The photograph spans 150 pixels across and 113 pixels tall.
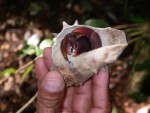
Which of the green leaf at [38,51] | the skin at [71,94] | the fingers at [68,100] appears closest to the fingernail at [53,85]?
the skin at [71,94]

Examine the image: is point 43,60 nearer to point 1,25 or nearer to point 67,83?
point 67,83

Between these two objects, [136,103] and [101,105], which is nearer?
[101,105]

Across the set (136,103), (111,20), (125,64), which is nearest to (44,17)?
(111,20)

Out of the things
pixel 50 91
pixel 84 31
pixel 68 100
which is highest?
pixel 84 31

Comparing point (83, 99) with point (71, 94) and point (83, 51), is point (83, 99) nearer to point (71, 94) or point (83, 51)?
point (71, 94)

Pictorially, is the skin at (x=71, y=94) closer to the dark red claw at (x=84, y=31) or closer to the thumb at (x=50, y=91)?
the thumb at (x=50, y=91)

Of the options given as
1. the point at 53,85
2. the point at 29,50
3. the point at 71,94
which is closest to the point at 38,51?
the point at 29,50

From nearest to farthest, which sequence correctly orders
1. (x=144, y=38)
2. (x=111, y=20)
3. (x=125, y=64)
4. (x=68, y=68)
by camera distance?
1. (x=68, y=68)
2. (x=144, y=38)
3. (x=125, y=64)
4. (x=111, y=20)

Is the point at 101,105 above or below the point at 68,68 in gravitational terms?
below
